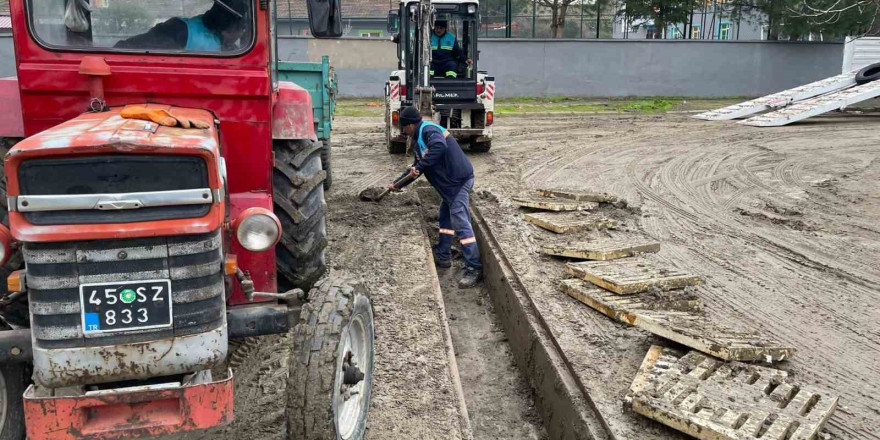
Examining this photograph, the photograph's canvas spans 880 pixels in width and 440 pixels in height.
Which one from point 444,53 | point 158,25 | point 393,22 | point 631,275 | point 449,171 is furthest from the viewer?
point 393,22

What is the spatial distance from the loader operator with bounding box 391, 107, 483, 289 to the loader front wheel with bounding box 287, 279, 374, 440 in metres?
3.84

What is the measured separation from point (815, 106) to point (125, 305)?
1786cm

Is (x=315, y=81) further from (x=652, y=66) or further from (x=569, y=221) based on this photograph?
(x=652, y=66)

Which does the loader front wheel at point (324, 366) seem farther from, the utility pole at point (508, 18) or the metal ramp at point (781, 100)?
the utility pole at point (508, 18)

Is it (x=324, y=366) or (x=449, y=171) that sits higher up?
(x=449, y=171)

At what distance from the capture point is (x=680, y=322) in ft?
17.5

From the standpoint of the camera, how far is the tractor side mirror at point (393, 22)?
47.4ft

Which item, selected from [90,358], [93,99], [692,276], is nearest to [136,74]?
[93,99]

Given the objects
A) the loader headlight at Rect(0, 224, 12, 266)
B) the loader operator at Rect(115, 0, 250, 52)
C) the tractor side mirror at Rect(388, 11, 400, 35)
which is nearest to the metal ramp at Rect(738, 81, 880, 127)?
the tractor side mirror at Rect(388, 11, 400, 35)

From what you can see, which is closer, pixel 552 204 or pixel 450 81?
pixel 552 204

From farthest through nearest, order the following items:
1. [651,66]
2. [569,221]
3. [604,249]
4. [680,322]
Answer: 1. [651,66]
2. [569,221]
3. [604,249]
4. [680,322]

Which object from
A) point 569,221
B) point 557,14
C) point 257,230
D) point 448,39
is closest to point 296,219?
point 257,230

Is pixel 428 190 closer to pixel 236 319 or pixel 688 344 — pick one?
pixel 688 344

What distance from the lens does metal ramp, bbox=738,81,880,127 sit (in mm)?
17469
